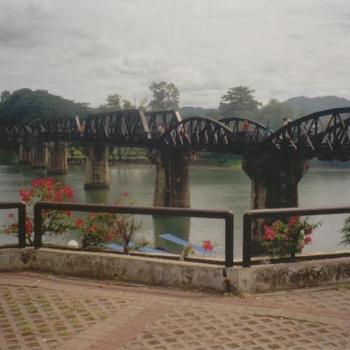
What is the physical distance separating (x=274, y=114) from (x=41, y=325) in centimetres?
14970

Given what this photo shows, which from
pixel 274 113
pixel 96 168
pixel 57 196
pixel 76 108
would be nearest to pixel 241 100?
pixel 274 113

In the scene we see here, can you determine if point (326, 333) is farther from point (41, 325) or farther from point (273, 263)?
point (41, 325)

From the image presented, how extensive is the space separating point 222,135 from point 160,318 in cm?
4356

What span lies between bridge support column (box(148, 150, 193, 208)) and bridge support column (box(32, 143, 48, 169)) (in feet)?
211

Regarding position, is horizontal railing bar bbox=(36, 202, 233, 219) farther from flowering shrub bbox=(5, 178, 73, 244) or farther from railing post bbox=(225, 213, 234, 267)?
flowering shrub bbox=(5, 178, 73, 244)

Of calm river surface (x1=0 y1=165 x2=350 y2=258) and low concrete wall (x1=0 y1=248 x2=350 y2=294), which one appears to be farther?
calm river surface (x1=0 y1=165 x2=350 y2=258)

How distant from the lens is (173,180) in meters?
54.9

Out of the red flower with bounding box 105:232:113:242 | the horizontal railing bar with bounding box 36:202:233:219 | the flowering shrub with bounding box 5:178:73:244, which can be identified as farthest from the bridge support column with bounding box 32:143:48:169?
the horizontal railing bar with bounding box 36:202:233:219

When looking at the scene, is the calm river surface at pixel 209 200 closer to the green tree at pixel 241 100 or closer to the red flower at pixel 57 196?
the red flower at pixel 57 196

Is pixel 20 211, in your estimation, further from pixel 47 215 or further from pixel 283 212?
pixel 283 212

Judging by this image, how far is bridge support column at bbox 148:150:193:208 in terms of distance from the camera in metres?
54.8

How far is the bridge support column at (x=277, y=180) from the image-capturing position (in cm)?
3888

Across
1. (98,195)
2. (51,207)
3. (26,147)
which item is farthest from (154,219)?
(26,147)

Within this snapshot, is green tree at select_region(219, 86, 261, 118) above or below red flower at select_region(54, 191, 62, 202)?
above
